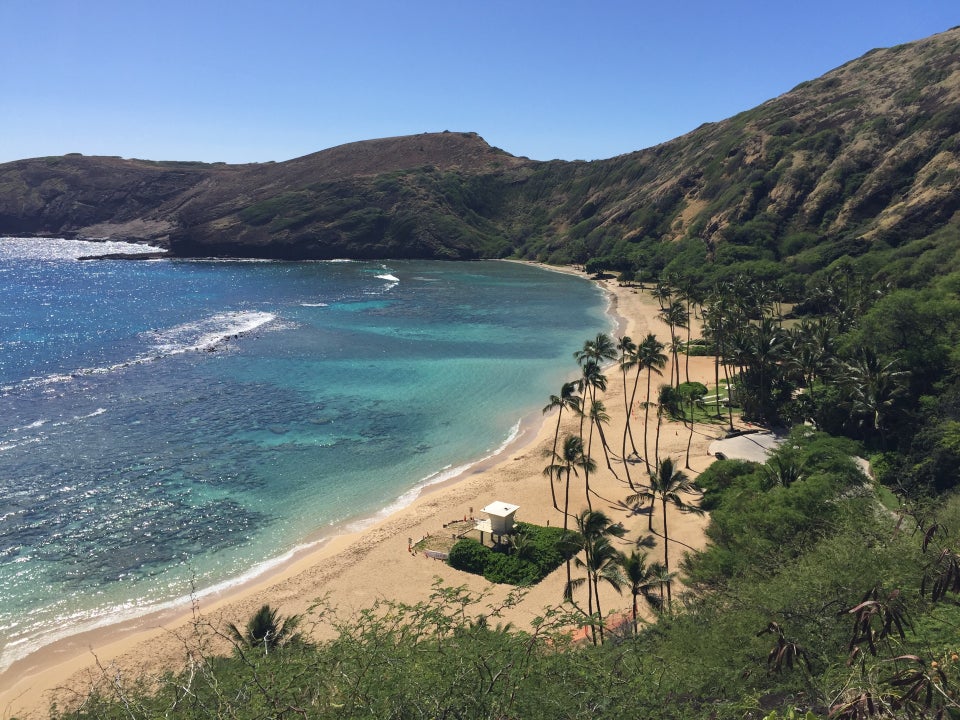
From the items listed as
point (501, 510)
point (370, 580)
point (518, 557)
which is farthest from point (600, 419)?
point (370, 580)

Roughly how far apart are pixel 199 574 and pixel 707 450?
35.2 m

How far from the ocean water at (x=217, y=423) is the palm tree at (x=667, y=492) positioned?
1531 cm

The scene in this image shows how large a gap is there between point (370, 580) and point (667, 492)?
16.0 metres

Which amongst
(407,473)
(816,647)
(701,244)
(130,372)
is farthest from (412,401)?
(701,244)

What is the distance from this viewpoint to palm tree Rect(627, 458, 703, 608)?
1148 inches

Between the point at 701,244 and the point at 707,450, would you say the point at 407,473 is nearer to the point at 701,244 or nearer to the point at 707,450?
the point at 707,450

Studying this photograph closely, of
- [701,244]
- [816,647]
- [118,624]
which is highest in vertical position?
[701,244]

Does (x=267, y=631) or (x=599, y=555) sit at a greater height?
(x=599, y=555)

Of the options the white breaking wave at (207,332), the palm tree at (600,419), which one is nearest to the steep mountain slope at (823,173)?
the palm tree at (600,419)

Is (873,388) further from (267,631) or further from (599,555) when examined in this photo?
(267,631)

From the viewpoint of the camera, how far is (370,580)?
1214 inches

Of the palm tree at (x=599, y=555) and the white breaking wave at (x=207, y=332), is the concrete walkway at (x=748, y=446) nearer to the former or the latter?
the palm tree at (x=599, y=555)

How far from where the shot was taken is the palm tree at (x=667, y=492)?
95.7 ft

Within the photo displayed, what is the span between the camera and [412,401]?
5978cm
